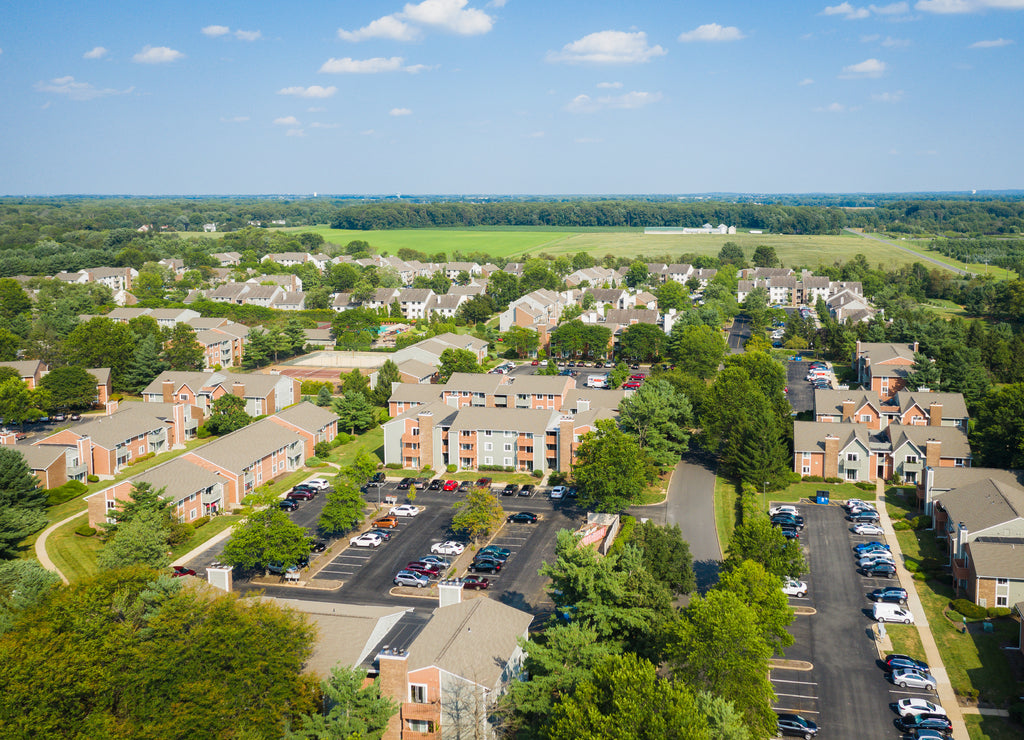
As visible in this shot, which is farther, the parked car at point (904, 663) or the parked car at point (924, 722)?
the parked car at point (904, 663)

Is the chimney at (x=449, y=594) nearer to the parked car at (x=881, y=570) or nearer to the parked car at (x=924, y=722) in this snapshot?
the parked car at (x=924, y=722)

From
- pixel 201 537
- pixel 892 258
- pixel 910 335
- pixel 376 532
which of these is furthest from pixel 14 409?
pixel 892 258

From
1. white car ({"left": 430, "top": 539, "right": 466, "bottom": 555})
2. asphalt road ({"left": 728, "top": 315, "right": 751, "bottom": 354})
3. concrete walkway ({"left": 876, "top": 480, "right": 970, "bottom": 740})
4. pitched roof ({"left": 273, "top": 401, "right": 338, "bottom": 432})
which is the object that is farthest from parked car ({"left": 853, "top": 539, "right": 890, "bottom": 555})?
asphalt road ({"left": 728, "top": 315, "right": 751, "bottom": 354})

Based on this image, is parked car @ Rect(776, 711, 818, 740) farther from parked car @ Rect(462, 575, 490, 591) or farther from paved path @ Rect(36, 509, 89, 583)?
paved path @ Rect(36, 509, 89, 583)

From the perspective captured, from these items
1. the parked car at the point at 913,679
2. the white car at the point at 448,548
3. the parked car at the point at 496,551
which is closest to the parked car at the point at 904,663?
the parked car at the point at 913,679

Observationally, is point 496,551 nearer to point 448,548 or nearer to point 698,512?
point 448,548

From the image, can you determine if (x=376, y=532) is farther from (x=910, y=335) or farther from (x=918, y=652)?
(x=910, y=335)
